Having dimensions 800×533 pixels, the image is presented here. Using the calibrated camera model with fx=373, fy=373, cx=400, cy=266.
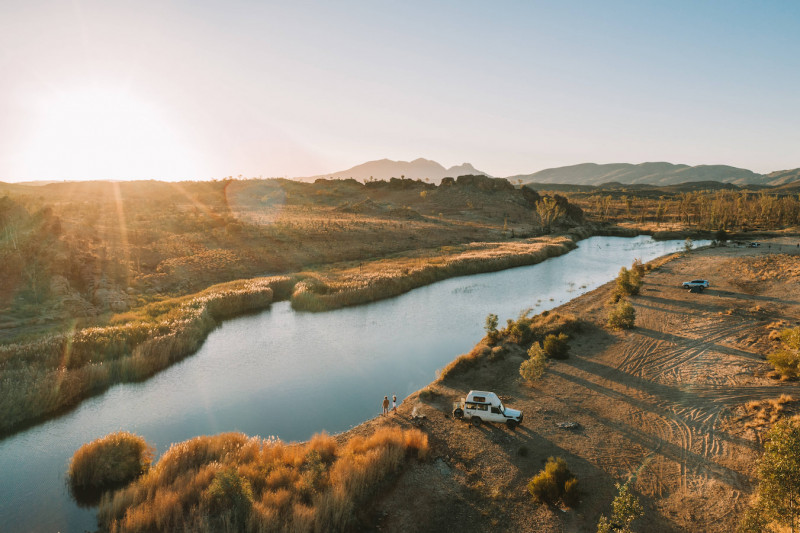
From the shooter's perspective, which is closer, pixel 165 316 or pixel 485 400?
pixel 485 400

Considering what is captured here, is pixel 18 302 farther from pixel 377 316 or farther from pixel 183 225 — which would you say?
pixel 183 225

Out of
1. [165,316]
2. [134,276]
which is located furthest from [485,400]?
[134,276]

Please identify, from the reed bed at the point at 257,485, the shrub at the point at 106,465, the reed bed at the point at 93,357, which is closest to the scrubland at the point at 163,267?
the reed bed at the point at 93,357

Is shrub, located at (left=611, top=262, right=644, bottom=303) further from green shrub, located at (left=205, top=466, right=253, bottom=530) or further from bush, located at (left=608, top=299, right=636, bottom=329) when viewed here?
green shrub, located at (left=205, top=466, right=253, bottom=530)

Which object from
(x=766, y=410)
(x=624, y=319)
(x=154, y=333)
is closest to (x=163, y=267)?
(x=154, y=333)

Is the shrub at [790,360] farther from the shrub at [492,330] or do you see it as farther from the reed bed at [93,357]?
the reed bed at [93,357]

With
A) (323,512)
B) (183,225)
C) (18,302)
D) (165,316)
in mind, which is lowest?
(323,512)

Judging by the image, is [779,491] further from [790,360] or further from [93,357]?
[93,357]
